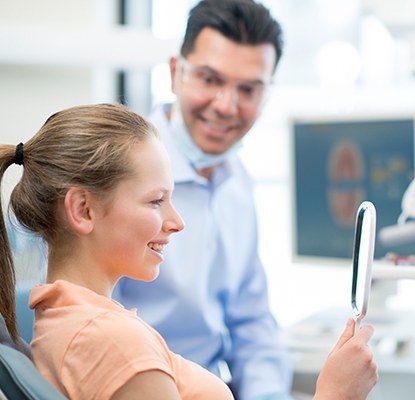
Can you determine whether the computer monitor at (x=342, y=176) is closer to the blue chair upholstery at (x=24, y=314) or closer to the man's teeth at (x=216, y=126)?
the man's teeth at (x=216, y=126)

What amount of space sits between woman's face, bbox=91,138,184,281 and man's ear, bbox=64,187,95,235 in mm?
14

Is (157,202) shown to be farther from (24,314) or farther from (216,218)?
(216,218)

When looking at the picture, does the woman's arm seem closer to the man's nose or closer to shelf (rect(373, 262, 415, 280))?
shelf (rect(373, 262, 415, 280))

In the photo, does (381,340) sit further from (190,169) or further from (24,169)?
(24,169)

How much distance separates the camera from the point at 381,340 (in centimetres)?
226

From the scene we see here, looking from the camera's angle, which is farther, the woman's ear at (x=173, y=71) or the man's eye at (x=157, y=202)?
the woman's ear at (x=173, y=71)

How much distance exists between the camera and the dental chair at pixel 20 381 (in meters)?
1.00

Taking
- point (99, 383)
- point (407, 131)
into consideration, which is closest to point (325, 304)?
point (407, 131)

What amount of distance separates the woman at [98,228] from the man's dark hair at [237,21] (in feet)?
2.61

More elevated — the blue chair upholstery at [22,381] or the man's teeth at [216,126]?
the man's teeth at [216,126]

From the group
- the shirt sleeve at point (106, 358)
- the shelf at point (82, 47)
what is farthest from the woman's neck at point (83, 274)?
the shelf at point (82, 47)

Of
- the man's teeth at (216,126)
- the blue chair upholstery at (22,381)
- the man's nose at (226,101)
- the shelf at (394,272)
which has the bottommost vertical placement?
the blue chair upholstery at (22,381)

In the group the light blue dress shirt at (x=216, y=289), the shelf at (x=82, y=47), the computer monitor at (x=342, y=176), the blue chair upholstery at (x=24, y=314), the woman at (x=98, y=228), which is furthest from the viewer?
the shelf at (x=82, y=47)

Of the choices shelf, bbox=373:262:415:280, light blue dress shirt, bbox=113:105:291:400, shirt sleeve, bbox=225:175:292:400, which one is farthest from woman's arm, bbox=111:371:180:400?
shirt sleeve, bbox=225:175:292:400
